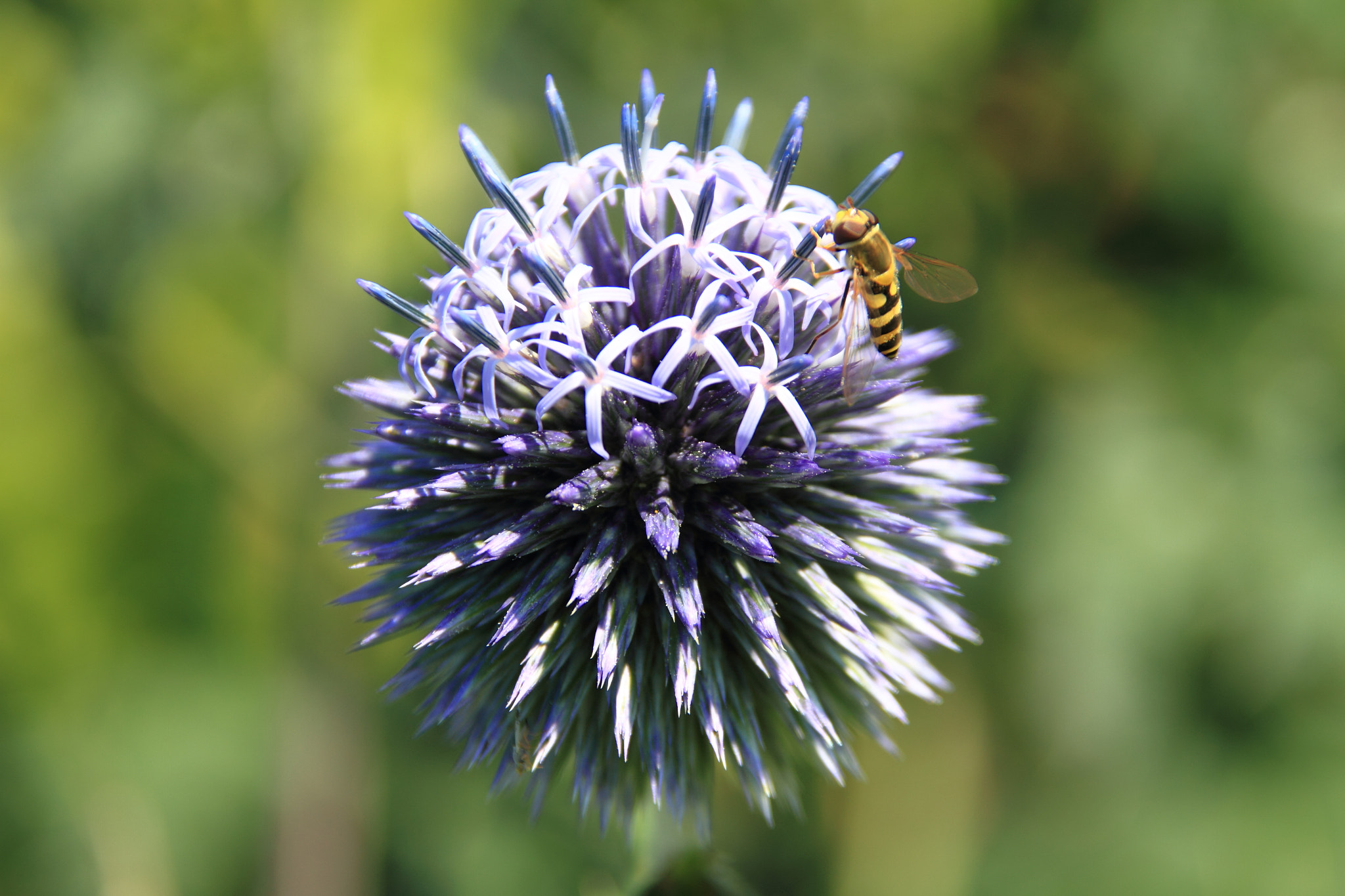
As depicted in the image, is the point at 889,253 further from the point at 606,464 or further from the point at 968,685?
the point at 968,685

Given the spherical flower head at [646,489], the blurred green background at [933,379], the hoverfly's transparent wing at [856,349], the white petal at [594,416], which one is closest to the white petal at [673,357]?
the spherical flower head at [646,489]

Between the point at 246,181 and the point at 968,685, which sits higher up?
the point at 246,181

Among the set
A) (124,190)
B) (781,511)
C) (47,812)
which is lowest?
(47,812)

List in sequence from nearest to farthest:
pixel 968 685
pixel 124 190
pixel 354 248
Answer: pixel 124 190, pixel 354 248, pixel 968 685

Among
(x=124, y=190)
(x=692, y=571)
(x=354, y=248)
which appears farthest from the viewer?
(x=354, y=248)

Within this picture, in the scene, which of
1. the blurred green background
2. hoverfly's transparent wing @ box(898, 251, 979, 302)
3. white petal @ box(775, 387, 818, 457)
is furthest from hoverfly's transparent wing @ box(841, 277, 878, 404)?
the blurred green background

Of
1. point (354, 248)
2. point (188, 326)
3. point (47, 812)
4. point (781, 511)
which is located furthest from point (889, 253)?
point (47, 812)

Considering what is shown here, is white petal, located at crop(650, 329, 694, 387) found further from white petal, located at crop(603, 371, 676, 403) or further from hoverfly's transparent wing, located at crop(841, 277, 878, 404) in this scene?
hoverfly's transparent wing, located at crop(841, 277, 878, 404)
